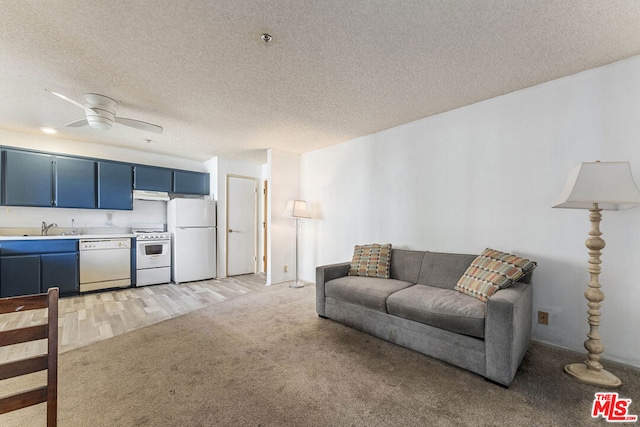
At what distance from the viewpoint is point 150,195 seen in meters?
4.94

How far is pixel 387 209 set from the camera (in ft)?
12.3

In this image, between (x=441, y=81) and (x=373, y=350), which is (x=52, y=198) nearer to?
(x=373, y=350)

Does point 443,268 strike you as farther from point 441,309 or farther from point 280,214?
point 280,214

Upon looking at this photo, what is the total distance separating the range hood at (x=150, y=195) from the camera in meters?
4.82

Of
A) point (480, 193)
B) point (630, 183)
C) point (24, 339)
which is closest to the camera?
point (24, 339)

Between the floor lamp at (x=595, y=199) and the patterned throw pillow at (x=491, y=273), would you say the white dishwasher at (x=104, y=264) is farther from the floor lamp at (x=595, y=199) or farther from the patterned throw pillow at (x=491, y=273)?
the floor lamp at (x=595, y=199)

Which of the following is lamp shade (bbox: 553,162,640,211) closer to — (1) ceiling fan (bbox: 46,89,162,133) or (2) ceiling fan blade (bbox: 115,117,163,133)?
(2) ceiling fan blade (bbox: 115,117,163,133)

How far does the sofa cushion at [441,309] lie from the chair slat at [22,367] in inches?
88.8

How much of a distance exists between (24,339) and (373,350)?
87.8 inches

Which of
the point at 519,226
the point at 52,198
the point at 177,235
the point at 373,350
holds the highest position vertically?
the point at 52,198

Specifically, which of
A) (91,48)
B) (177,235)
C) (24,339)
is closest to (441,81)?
(91,48)

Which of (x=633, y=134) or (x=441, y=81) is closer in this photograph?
(x=633, y=134)

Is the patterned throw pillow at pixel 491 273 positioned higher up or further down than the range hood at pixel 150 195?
further down

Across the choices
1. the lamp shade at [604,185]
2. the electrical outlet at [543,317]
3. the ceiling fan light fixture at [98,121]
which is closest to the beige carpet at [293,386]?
the electrical outlet at [543,317]
